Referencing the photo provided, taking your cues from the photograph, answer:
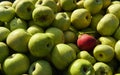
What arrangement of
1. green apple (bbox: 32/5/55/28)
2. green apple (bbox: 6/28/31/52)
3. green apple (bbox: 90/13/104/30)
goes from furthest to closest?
1. green apple (bbox: 90/13/104/30)
2. green apple (bbox: 32/5/55/28)
3. green apple (bbox: 6/28/31/52)

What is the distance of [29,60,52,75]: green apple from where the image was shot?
5.47 ft

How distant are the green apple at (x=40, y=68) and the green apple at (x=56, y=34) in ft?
0.57

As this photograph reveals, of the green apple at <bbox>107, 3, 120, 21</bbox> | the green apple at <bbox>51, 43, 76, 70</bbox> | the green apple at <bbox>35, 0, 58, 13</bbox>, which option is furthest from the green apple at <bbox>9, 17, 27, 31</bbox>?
the green apple at <bbox>107, 3, 120, 21</bbox>

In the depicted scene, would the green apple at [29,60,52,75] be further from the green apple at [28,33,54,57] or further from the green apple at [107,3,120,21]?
the green apple at [107,3,120,21]

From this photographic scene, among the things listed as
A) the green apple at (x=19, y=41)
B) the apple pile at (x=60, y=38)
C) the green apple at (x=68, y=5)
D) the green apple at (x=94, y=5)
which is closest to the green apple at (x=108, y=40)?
the apple pile at (x=60, y=38)

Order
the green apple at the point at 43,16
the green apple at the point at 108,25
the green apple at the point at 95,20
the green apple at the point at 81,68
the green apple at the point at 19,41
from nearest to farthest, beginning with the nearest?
the green apple at the point at 81,68 < the green apple at the point at 19,41 < the green apple at the point at 43,16 < the green apple at the point at 108,25 < the green apple at the point at 95,20

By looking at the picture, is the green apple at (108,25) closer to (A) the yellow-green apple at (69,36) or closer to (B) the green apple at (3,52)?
(A) the yellow-green apple at (69,36)

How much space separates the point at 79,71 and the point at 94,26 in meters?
0.57

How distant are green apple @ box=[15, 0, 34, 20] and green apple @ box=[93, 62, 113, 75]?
59 cm

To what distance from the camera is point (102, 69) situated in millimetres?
1740

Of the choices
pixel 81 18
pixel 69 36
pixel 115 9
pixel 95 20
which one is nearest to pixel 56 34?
pixel 69 36

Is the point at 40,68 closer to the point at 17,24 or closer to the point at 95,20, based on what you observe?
the point at 17,24

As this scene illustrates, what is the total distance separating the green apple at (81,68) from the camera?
5.36ft

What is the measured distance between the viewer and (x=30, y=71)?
1.70 m
